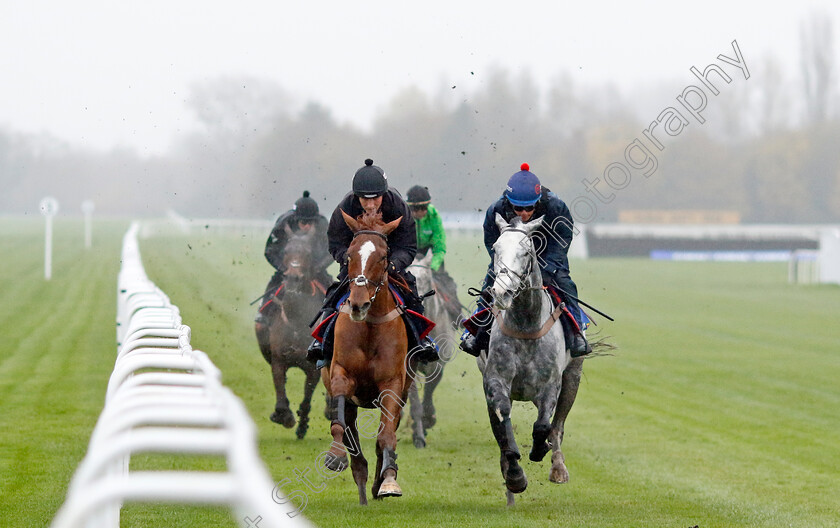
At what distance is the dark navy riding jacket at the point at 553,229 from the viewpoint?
719cm

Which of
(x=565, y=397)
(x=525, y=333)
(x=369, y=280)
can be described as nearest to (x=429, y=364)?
(x=565, y=397)

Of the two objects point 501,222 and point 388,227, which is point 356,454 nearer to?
point 388,227

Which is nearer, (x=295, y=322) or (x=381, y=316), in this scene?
(x=381, y=316)

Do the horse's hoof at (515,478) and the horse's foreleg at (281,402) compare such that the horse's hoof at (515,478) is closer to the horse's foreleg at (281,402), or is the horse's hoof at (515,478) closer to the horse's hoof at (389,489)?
the horse's hoof at (389,489)

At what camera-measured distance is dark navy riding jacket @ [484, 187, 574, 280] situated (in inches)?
283

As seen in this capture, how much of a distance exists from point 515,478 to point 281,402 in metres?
3.34

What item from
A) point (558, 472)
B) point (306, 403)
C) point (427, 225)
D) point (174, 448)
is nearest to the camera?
point (174, 448)

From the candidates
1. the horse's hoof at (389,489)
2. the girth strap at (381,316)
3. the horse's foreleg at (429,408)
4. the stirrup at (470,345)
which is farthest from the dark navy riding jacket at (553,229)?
the horse's foreleg at (429,408)

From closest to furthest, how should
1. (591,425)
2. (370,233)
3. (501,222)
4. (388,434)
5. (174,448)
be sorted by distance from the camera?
1. (174,448)
2. (370,233)
3. (501,222)
4. (388,434)
5. (591,425)

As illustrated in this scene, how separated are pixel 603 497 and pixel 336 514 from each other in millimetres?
2012

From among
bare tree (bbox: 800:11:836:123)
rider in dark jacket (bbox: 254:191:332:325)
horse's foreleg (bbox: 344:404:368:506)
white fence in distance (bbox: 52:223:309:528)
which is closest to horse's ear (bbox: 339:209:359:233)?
horse's foreleg (bbox: 344:404:368:506)

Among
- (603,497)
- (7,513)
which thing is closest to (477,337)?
(603,497)

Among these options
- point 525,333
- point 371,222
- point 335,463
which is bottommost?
point 335,463

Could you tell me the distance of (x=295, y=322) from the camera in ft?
32.4
